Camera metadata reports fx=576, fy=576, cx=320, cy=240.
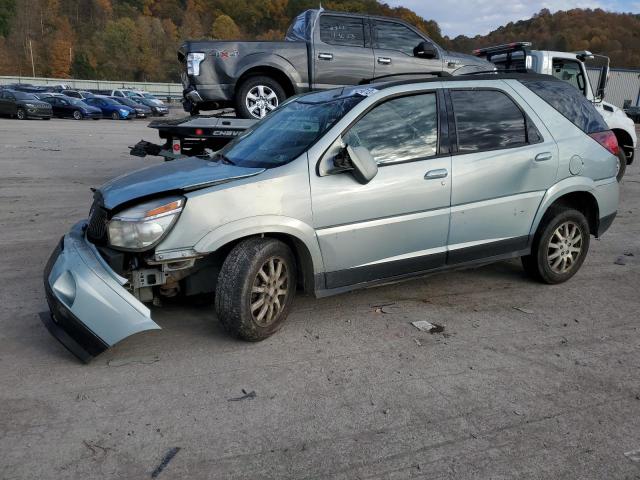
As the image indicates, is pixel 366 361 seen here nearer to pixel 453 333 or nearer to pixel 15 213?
pixel 453 333

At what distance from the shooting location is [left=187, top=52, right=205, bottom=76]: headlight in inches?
316

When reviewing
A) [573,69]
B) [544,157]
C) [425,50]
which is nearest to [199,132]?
[425,50]

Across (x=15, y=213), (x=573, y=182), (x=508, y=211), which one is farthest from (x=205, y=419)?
(x=15, y=213)

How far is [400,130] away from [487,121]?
2.85ft

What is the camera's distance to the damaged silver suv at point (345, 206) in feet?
12.1

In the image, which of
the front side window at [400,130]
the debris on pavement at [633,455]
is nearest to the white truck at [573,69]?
the front side window at [400,130]

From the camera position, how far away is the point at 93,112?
3359cm

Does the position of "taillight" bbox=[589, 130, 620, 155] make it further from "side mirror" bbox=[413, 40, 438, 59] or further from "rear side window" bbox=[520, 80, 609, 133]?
"side mirror" bbox=[413, 40, 438, 59]

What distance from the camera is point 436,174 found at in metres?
4.42

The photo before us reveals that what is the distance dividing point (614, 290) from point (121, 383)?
14.1 feet

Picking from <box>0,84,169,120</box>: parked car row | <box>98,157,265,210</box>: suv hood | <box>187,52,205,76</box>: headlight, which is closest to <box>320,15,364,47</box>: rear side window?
<box>187,52,205,76</box>: headlight

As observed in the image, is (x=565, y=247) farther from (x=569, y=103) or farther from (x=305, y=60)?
(x=305, y=60)

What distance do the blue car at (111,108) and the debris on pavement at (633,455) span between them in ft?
123

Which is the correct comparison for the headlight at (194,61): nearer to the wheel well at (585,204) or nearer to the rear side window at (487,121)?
the rear side window at (487,121)
